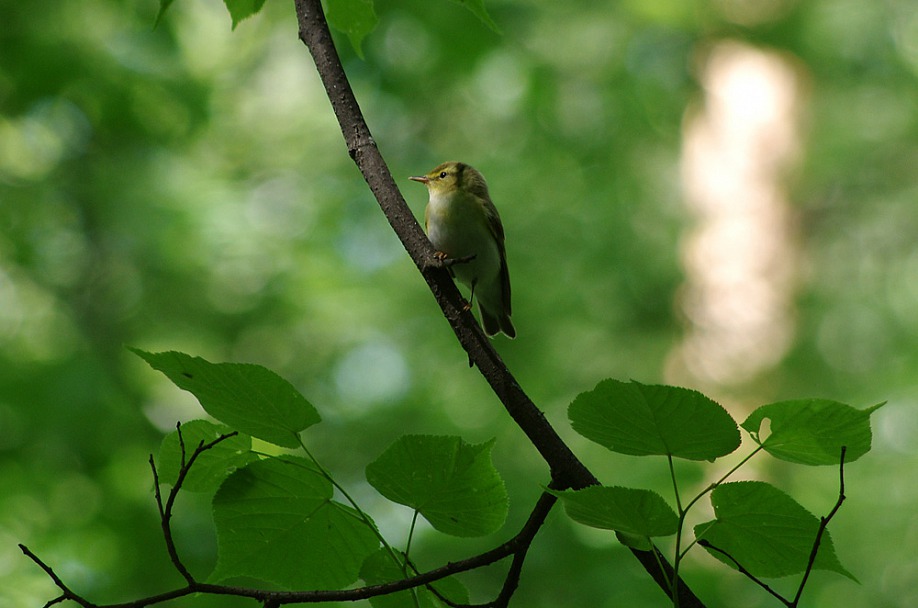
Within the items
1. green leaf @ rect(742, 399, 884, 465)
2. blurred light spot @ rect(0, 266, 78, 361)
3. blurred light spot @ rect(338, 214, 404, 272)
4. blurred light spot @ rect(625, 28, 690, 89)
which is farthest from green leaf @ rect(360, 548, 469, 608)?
blurred light spot @ rect(625, 28, 690, 89)

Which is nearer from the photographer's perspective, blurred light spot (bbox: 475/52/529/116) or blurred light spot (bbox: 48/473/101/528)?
blurred light spot (bbox: 48/473/101/528)

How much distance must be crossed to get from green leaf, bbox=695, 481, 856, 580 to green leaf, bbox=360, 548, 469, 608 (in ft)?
0.97

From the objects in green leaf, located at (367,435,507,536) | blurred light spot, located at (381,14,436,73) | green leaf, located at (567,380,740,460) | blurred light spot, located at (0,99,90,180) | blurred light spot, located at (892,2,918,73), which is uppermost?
blurred light spot, located at (892,2,918,73)

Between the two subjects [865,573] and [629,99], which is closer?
[865,573]

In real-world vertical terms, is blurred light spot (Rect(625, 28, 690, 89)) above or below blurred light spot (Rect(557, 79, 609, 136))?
above

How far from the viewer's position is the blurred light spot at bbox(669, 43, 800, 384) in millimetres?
6965

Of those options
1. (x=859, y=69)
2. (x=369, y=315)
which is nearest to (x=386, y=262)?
(x=369, y=315)

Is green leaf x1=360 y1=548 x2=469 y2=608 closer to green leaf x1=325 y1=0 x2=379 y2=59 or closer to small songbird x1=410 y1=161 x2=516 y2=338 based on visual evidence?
green leaf x1=325 y1=0 x2=379 y2=59

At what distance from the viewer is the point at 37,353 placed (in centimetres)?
536

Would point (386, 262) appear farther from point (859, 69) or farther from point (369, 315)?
point (859, 69)

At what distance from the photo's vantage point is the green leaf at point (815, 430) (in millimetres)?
839

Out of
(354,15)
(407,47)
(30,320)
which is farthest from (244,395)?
(407,47)

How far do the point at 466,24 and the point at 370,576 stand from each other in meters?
6.12

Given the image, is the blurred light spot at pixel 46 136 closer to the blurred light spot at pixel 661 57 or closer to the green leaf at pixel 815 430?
the blurred light spot at pixel 661 57
